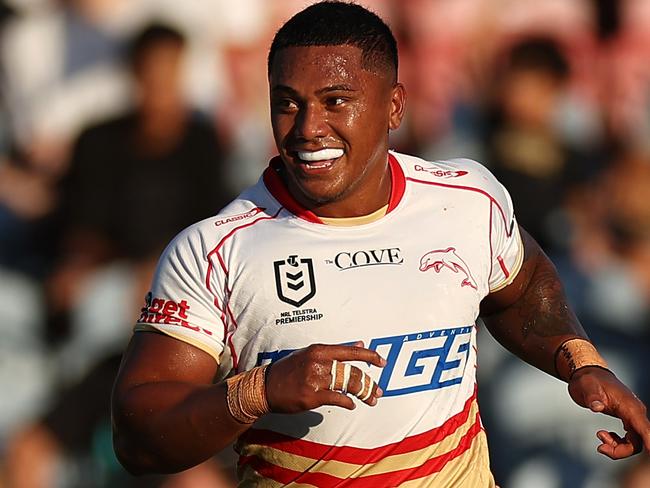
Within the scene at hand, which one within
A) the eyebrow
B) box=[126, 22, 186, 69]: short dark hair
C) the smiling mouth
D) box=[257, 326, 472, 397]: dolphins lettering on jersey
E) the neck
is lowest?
box=[257, 326, 472, 397]: dolphins lettering on jersey

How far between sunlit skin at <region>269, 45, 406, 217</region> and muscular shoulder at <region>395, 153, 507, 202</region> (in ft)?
0.95

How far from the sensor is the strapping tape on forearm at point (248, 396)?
3803mm

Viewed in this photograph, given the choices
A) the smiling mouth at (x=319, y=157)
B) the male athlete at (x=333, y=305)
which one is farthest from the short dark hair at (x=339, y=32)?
the smiling mouth at (x=319, y=157)

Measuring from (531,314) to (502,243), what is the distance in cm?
33

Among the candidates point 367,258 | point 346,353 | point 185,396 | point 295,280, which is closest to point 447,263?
point 367,258

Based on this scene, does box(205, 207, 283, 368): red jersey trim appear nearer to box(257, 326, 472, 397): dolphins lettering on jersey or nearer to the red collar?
box(257, 326, 472, 397): dolphins lettering on jersey

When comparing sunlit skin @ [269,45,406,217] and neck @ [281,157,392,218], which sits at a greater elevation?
sunlit skin @ [269,45,406,217]

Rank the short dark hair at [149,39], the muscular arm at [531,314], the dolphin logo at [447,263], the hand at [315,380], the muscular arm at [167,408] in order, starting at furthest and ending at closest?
1. the short dark hair at [149,39]
2. the muscular arm at [531,314]
3. the dolphin logo at [447,263]
4. the muscular arm at [167,408]
5. the hand at [315,380]

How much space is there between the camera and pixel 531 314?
4.87m

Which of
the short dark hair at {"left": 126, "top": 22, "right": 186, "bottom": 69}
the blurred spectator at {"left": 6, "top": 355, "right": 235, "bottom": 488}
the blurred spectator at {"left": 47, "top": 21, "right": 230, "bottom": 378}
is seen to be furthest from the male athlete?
the blurred spectator at {"left": 6, "top": 355, "right": 235, "bottom": 488}

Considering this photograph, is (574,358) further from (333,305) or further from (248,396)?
(248,396)

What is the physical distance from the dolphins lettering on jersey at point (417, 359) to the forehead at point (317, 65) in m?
0.89

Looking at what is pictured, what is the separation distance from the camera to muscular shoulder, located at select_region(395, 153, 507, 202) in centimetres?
472

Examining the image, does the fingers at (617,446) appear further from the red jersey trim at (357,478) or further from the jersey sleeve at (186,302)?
the jersey sleeve at (186,302)
